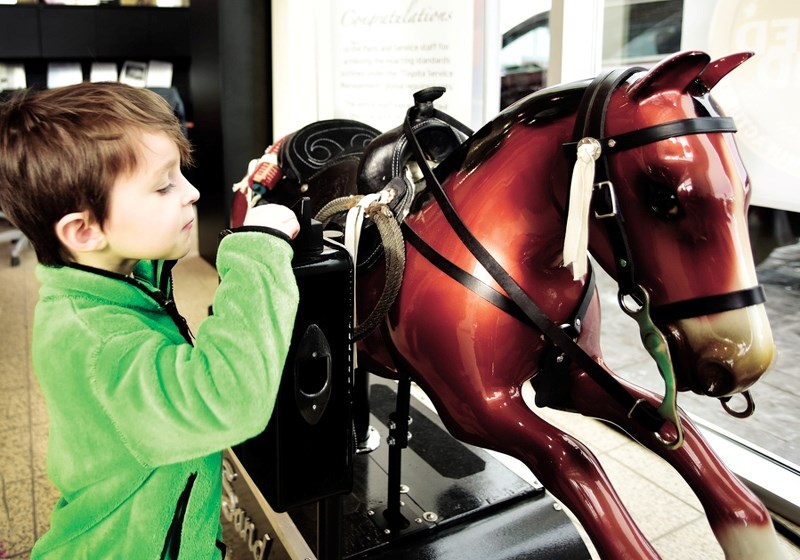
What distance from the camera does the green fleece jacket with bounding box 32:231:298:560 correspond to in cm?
80

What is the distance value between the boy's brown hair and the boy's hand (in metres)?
0.16

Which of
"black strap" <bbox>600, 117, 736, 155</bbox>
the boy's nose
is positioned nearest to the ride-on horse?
"black strap" <bbox>600, 117, 736, 155</bbox>

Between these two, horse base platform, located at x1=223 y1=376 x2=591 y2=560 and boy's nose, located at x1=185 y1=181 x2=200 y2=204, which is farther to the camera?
horse base platform, located at x1=223 y1=376 x2=591 y2=560

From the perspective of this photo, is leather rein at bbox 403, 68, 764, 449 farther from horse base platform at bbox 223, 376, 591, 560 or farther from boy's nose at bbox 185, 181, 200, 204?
horse base platform at bbox 223, 376, 591, 560

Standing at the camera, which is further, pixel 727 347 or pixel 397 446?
pixel 397 446

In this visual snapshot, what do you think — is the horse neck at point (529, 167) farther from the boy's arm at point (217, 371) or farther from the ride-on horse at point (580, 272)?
the boy's arm at point (217, 371)

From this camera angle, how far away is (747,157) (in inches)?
78.1

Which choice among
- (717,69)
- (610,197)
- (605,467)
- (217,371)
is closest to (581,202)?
(610,197)

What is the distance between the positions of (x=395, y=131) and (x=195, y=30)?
382 cm

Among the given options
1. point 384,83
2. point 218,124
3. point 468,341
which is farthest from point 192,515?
point 218,124

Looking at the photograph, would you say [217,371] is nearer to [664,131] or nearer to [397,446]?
[664,131]

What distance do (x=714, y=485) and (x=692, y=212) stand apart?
524mm

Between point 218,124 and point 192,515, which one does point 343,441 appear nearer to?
point 192,515

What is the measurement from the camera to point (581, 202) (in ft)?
2.91
